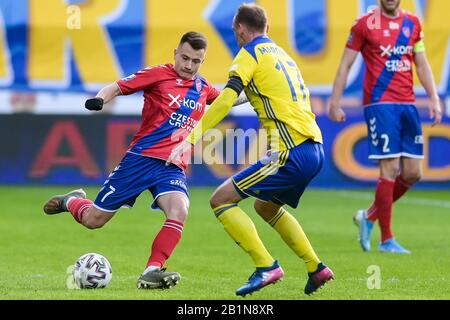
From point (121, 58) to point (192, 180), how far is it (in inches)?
95.8

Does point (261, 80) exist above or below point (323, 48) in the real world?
above

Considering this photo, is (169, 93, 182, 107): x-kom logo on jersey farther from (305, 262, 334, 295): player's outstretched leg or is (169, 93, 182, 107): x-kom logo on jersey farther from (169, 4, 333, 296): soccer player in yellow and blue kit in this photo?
(305, 262, 334, 295): player's outstretched leg

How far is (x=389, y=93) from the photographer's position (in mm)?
9477

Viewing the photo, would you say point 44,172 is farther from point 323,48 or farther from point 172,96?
point 172,96

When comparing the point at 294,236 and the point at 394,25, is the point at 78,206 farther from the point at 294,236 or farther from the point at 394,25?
the point at 394,25

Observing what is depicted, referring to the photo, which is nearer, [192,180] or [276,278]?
[276,278]

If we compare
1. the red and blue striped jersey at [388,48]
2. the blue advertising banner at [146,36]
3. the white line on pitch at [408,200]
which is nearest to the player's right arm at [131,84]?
the red and blue striped jersey at [388,48]

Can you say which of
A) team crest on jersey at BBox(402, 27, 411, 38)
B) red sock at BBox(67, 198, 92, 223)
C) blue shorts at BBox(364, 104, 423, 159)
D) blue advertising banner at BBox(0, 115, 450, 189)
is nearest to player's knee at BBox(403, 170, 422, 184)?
blue shorts at BBox(364, 104, 423, 159)

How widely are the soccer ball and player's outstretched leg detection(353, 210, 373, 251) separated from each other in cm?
332

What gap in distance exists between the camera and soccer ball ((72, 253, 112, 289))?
22.3 feet

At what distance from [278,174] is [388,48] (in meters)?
3.45

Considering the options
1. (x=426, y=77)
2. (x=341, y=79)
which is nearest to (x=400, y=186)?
(x=426, y=77)
